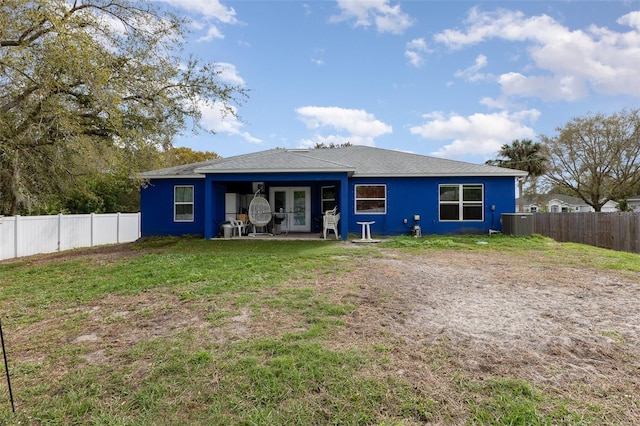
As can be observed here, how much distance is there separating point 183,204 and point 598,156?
101ft

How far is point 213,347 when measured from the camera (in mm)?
3268

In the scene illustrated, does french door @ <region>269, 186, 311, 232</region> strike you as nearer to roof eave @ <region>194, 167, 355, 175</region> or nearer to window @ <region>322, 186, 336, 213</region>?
window @ <region>322, 186, 336, 213</region>

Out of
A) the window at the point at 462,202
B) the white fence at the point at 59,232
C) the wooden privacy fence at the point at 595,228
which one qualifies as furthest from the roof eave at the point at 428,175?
the white fence at the point at 59,232

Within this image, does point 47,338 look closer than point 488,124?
Yes

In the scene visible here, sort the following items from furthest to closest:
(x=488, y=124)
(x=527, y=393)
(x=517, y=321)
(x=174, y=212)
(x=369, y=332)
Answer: (x=488, y=124), (x=174, y=212), (x=517, y=321), (x=369, y=332), (x=527, y=393)

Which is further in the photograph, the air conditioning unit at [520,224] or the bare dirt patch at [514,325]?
the air conditioning unit at [520,224]

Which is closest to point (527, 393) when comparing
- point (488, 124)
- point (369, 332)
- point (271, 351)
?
point (369, 332)

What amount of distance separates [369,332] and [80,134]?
30.6 feet

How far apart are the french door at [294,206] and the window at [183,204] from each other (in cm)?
313

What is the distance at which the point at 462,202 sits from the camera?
1313 cm

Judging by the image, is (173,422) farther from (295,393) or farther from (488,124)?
(488,124)

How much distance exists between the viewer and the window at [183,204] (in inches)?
535

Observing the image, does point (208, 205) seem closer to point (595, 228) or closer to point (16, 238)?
point (16, 238)

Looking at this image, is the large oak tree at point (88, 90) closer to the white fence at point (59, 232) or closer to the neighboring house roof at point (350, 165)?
the white fence at point (59, 232)
